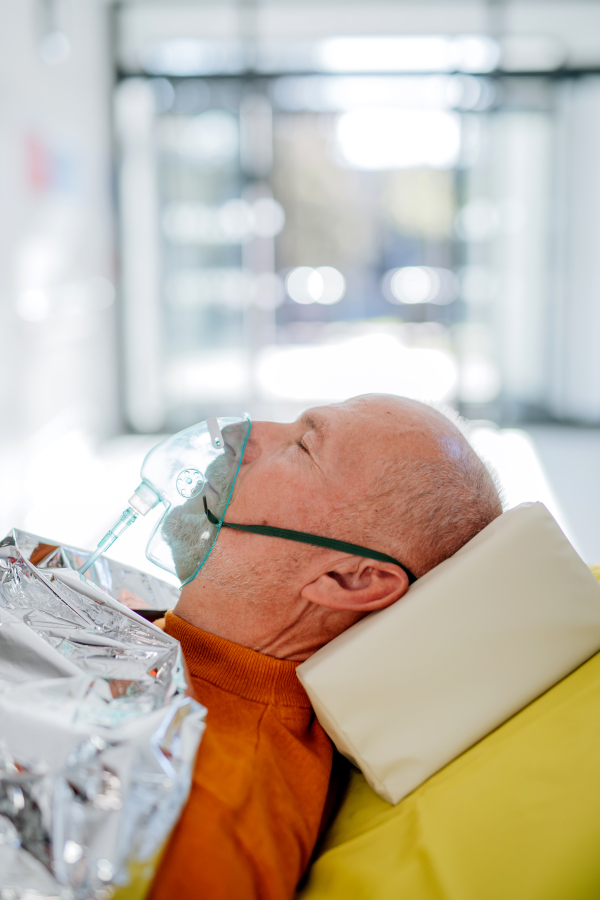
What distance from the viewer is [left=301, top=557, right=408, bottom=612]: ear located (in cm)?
106

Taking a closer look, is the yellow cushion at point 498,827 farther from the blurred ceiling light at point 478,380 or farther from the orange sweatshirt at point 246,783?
the blurred ceiling light at point 478,380

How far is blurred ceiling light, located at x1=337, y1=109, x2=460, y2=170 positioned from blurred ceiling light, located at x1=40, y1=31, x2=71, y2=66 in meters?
2.20

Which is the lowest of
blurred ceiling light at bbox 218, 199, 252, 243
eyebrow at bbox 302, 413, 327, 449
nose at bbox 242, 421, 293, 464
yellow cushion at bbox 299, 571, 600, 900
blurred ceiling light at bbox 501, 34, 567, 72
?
yellow cushion at bbox 299, 571, 600, 900

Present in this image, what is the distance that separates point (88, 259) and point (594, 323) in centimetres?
402

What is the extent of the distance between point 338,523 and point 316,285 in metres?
5.03

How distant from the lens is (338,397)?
6.11 m

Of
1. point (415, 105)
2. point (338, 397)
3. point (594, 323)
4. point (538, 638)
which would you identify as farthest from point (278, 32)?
point (538, 638)

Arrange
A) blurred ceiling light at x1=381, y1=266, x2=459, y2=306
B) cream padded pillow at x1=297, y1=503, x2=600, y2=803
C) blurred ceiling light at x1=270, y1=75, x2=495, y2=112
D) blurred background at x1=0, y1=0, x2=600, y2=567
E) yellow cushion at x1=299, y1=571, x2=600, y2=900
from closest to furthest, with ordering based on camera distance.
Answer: yellow cushion at x1=299, y1=571, x2=600, y2=900
cream padded pillow at x1=297, y1=503, x2=600, y2=803
blurred background at x1=0, y1=0, x2=600, y2=567
blurred ceiling light at x1=270, y1=75, x2=495, y2=112
blurred ceiling light at x1=381, y1=266, x2=459, y2=306

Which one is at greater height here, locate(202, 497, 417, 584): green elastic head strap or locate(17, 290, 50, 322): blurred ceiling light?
locate(17, 290, 50, 322): blurred ceiling light

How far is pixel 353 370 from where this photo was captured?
615cm

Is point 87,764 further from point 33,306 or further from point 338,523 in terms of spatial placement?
point 33,306

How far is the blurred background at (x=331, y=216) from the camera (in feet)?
17.5

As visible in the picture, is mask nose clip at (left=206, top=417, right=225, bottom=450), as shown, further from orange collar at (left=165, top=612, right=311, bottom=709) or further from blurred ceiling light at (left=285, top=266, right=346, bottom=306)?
blurred ceiling light at (left=285, top=266, right=346, bottom=306)

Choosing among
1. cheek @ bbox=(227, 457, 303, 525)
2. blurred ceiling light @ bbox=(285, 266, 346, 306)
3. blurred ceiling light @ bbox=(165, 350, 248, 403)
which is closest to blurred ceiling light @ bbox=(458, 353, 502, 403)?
blurred ceiling light @ bbox=(285, 266, 346, 306)
